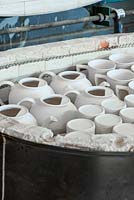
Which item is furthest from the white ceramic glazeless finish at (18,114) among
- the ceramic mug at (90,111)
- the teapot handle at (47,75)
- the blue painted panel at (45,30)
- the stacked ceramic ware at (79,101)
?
the blue painted panel at (45,30)

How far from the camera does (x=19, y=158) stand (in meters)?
1.06

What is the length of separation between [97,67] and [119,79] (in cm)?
12

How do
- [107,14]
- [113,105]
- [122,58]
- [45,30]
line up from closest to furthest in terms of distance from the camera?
[113,105] → [122,58] → [107,14] → [45,30]

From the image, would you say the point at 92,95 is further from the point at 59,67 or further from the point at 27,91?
the point at 59,67

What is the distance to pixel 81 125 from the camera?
1.13 meters

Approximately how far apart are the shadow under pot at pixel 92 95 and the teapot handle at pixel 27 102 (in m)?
Answer: 0.12

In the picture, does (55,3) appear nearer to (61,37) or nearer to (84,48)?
(61,37)

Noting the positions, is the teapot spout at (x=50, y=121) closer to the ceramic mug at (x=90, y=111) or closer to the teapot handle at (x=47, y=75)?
the ceramic mug at (x=90, y=111)

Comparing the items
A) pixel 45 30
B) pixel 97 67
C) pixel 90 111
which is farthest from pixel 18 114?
pixel 45 30

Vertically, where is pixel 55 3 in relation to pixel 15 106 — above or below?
above

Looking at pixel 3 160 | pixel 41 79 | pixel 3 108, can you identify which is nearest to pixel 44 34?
pixel 41 79

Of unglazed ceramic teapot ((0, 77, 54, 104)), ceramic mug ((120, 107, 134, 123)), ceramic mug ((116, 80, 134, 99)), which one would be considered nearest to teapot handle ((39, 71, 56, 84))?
unglazed ceramic teapot ((0, 77, 54, 104))

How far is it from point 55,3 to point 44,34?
6.8 inches

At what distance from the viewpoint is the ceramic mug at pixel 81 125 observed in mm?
1109
